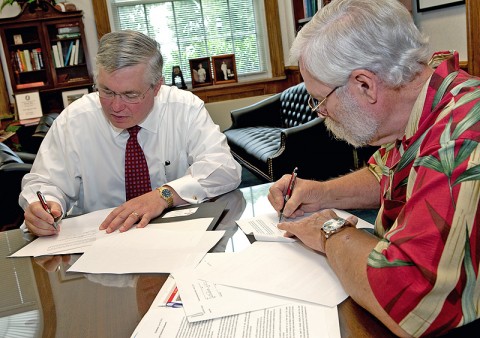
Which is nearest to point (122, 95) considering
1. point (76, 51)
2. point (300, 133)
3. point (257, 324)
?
point (257, 324)

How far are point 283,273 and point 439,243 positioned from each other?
349 millimetres

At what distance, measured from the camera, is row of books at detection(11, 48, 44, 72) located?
6258 mm

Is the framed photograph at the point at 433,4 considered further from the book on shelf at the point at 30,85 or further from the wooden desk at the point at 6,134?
the book on shelf at the point at 30,85

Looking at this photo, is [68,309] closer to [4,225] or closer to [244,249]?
[244,249]

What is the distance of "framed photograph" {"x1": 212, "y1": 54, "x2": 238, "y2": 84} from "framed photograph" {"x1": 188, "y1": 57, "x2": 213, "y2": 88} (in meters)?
0.11

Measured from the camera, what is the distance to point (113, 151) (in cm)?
208

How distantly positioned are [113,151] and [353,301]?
55.7 inches

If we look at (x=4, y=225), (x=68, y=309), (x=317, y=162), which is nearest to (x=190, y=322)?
(x=68, y=309)

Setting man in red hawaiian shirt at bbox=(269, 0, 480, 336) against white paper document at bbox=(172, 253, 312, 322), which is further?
white paper document at bbox=(172, 253, 312, 322)

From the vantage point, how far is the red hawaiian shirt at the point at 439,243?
0.80 meters

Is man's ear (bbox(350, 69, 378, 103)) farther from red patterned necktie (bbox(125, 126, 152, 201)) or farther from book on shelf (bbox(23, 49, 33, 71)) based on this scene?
book on shelf (bbox(23, 49, 33, 71))

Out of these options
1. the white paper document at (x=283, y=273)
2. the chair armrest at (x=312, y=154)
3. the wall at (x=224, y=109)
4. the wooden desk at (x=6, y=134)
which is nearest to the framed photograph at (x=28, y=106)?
the wooden desk at (x=6, y=134)

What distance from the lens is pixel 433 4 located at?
11.8 feet

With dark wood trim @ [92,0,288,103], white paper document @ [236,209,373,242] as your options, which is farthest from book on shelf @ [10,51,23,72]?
white paper document @ [236,209,373,242]
